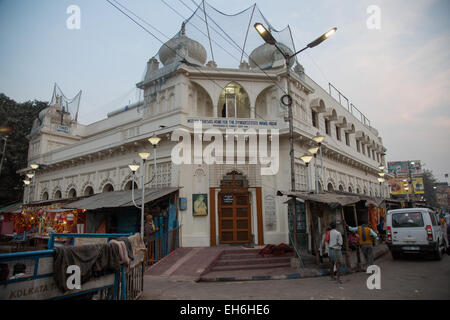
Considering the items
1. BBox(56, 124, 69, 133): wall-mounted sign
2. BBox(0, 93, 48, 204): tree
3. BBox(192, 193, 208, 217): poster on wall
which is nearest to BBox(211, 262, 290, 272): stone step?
BBox(192, 193, 208, 217): poster on wall

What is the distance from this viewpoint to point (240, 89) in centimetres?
1559

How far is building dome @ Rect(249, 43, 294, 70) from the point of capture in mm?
15836

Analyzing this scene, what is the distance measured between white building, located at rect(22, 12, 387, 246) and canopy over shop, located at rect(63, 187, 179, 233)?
2.11 ft

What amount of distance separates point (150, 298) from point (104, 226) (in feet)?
31.0

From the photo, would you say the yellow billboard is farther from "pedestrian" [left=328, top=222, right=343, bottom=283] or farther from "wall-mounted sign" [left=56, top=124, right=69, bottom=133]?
"wall-mounted sign" [left=56, top=124, right=69, bottom=133]

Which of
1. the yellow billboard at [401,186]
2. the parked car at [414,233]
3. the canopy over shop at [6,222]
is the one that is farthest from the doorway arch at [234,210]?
the yellow billboard at [401,186]

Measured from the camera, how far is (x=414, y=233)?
10.7m

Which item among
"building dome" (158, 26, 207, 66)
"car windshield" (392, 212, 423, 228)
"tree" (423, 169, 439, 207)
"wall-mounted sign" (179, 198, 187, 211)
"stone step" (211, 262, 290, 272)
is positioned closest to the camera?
"stone step" (211, 262, 290, 272)

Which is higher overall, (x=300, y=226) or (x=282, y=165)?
(x=282, y=165)

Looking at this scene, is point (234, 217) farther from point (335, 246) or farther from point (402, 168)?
point (402, 168)
